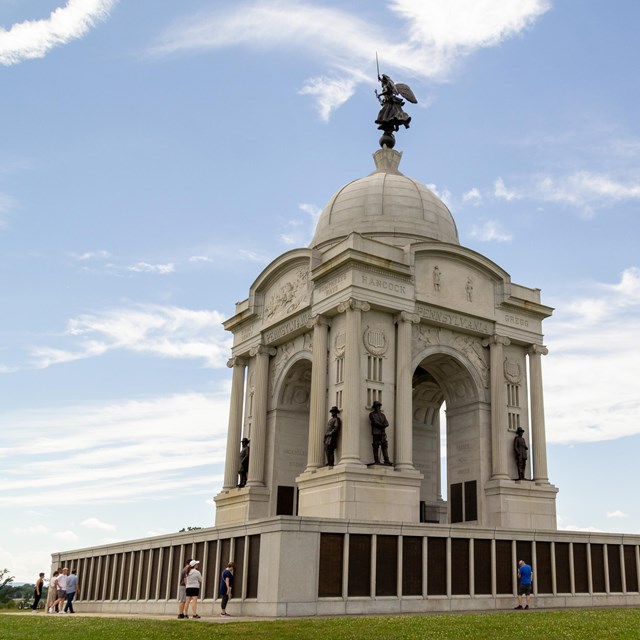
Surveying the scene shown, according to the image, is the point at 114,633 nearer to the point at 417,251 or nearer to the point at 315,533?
the point at 315,533

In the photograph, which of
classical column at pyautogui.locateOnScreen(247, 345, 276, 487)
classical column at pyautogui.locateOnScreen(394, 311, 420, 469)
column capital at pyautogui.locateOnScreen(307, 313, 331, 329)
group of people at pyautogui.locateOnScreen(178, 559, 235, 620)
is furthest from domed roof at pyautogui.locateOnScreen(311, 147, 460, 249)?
group of people at pyautogui.locateOnScreen(178, 559, 235, 620)

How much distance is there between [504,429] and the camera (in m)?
37.3

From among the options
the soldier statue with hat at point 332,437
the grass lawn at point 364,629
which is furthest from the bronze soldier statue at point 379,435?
the grass lawn at point 364,629

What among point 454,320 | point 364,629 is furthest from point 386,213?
point 364,629

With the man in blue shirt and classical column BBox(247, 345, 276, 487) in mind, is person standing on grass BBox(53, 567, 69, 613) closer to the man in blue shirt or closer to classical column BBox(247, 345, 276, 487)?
classical column BBox(247, 345, 276, 487)

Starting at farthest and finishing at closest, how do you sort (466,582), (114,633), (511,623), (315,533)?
(466,582) < (315,533) < (511,623) < (114,633)

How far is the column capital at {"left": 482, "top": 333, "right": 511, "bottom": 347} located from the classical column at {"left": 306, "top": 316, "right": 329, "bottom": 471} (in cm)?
833

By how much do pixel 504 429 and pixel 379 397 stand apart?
7.07m

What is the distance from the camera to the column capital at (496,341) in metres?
38.6

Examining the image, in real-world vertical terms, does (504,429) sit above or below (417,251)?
below

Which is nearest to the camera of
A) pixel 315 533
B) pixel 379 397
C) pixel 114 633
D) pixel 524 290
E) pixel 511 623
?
pixel 114 633

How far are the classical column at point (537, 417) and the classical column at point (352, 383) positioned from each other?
9983 millimetres

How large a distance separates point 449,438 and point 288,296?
1055cm

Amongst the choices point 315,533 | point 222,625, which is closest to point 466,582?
point 315,533
